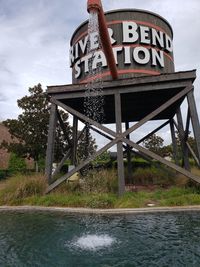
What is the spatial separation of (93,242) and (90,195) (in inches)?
192

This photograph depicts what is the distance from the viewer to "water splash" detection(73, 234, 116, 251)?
20.1 ft

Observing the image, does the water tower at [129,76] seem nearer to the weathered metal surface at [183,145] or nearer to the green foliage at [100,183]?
the weathered metal surface at [183,145]

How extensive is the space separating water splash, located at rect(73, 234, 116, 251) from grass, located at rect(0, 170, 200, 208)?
134 inches

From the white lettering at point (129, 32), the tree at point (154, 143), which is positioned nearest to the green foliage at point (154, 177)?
the white lettering at point (129, 32)

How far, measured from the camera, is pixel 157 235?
6707 mm

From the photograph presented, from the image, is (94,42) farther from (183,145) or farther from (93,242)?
A: (93,242)

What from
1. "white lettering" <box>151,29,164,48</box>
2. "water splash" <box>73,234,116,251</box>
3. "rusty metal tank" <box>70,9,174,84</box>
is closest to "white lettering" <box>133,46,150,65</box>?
"rusty metal tank" <box>70,9,174,84</box>

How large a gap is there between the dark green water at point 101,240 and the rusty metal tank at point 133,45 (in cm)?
596

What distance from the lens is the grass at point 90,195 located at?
1040cm

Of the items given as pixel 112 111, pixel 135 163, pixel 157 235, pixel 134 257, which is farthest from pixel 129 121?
pixel 134 257

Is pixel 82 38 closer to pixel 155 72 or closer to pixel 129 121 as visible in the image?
pixel 155 72

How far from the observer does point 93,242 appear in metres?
6.46

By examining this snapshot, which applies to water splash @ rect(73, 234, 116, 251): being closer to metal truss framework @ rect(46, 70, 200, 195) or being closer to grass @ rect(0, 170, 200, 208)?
grass @ rect(0, 170, 200, 208)

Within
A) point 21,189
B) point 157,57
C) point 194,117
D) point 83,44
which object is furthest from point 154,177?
point 83,44
